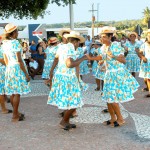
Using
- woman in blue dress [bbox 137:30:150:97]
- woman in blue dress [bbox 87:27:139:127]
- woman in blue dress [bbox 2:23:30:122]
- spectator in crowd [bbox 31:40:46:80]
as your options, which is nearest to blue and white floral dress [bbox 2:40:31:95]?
woman in blue dress [bbox 2:23:30:122]

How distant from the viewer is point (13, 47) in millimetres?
6359

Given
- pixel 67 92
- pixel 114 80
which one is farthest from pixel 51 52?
pixel 67 92

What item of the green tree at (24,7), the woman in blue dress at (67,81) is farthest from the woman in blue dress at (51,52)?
the green tree at (24,7)

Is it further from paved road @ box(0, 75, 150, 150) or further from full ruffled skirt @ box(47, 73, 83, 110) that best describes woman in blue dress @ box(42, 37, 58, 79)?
full ruffled skirt @ box(47, 73, 83, 110)

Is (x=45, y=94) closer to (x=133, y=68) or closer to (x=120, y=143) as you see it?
(x=133, y=68)

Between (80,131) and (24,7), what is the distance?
14020mm

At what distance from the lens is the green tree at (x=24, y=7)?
17.8 m

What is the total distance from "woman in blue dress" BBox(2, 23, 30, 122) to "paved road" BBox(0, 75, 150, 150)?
1.86 feet

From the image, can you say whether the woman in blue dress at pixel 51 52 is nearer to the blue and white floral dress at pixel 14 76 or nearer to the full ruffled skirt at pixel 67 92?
the blue and white floral dress at pixel 14 76

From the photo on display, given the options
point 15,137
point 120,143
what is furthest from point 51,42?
Result: point 120,143

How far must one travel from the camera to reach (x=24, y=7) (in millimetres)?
18953

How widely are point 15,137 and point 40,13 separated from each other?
14.8 meters

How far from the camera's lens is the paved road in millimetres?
5273

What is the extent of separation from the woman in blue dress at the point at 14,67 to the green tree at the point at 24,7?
1093cm
